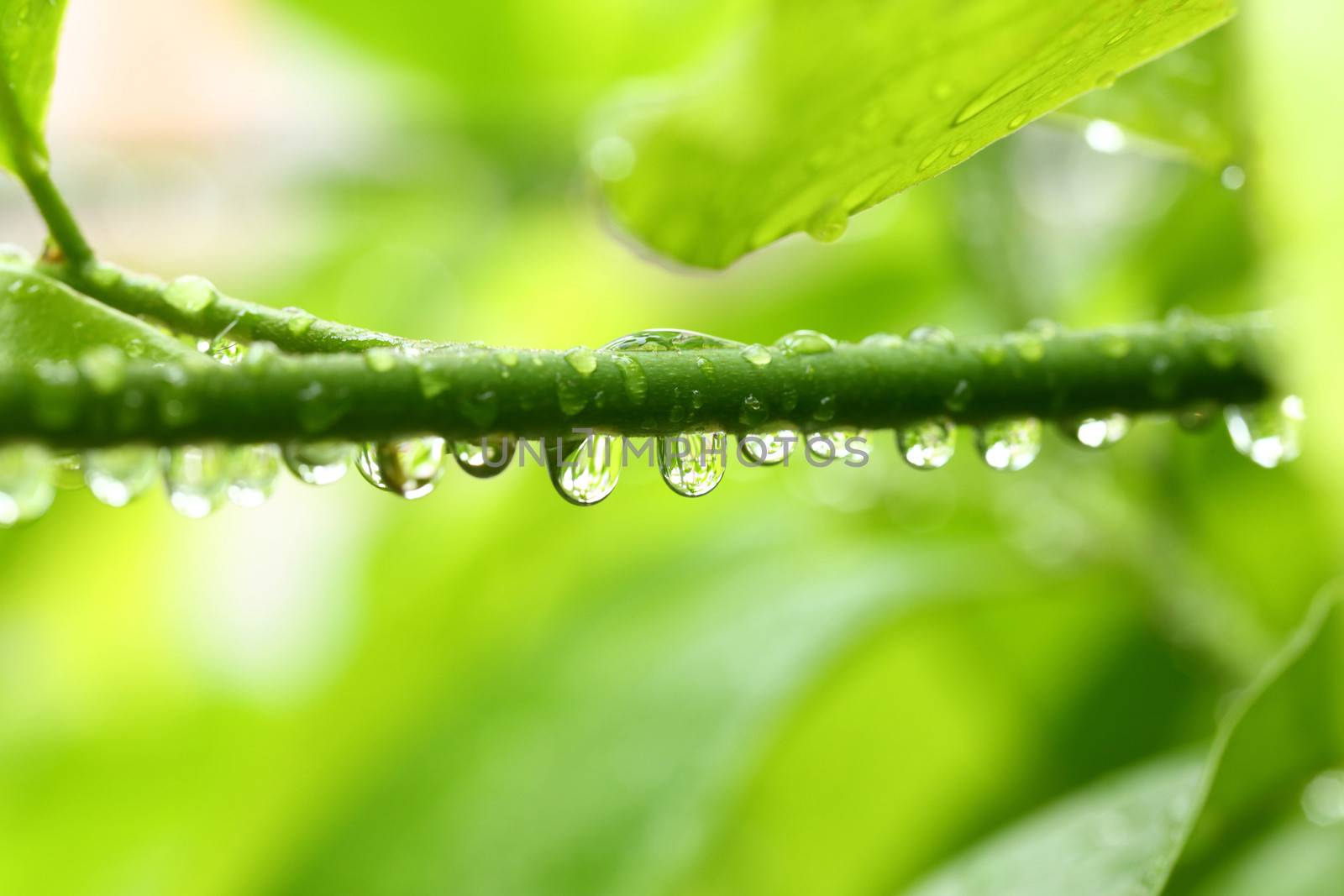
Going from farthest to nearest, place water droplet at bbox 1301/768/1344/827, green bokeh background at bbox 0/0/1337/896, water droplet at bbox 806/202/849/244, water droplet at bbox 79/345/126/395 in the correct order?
1. green bokeh background at bbox 0/0/1337/896
2. water droplet at bbox 1301/768/1344/827
3. water droplet at bbox 806/202/849/244
4. water droplet at bbox 79/345/126/395

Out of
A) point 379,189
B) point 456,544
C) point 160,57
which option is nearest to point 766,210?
point 456,544

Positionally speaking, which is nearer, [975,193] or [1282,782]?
[1282,782]

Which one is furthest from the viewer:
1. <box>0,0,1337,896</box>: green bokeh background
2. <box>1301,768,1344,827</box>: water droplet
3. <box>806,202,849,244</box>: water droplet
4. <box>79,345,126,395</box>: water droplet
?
<box>0,0,1337,896</box>: green bokeh background

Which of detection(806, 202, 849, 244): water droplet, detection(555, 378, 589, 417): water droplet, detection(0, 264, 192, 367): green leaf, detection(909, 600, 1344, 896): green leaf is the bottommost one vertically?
detection(909, 600, 1344, 896): green leaf

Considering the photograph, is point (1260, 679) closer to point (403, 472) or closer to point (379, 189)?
point (403, 472)

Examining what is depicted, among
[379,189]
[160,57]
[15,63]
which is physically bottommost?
[15,63]

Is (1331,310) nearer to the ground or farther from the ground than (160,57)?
nearer to the ground

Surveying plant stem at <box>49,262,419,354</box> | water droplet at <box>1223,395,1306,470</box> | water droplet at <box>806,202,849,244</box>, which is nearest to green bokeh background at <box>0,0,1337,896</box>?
water droplet at <box>1223,395,1306,470</box>

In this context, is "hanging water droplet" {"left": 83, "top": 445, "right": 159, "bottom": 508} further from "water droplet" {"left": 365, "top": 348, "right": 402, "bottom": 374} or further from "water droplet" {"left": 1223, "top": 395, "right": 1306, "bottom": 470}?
"water droplet" {"left": 1223, "top": 395, "right": 1306, "bottom": 470}
